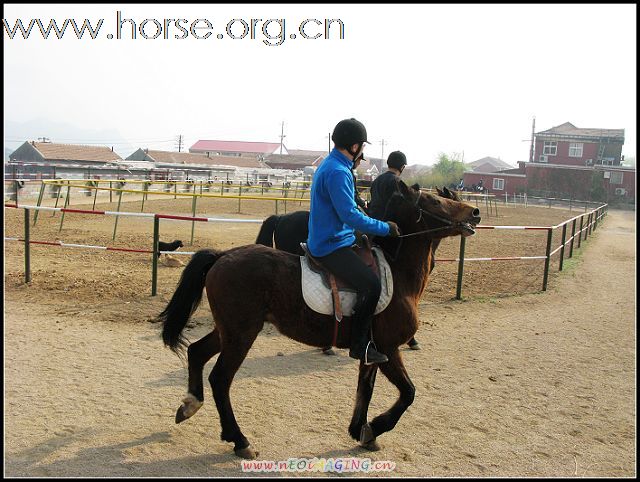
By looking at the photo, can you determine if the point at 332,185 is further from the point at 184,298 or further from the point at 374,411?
the point at 374,411

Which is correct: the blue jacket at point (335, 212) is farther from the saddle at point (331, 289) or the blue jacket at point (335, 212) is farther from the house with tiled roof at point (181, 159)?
the house with tiled roof at point (181, 159)

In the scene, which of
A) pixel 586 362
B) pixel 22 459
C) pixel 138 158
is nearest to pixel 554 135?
pixel 138 158

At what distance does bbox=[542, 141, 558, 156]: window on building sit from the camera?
62938mm

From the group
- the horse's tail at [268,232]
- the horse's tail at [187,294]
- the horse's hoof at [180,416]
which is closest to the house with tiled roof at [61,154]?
the horse's tail at [268,232]

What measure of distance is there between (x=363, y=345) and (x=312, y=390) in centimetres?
149

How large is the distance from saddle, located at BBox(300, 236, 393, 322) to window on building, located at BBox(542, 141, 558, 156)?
65.5 m

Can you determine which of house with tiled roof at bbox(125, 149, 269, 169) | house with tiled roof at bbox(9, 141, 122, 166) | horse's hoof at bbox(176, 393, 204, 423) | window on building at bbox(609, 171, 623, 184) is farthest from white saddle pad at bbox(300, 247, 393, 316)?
house with tiled roof at bbox(125, 149, 269, 169)

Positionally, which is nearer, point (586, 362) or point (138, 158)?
point (586, 362)

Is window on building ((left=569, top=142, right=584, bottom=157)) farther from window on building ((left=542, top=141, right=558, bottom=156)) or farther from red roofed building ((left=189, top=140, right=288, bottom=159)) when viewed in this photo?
red roofed building ((left=189, top=140, right=288, bottom=159))

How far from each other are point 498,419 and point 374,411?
1091 mm

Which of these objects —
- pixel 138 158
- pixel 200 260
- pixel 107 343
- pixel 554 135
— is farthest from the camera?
pixel 138 158

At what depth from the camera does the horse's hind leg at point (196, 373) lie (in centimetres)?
423

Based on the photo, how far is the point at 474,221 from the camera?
4.35 metres

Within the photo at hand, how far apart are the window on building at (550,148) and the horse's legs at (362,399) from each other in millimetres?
65533
